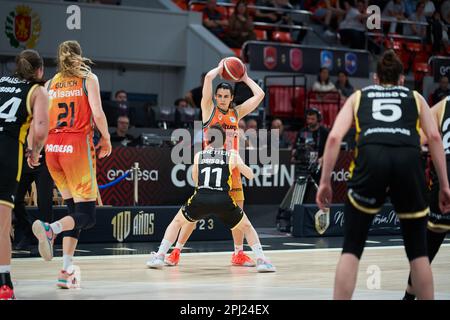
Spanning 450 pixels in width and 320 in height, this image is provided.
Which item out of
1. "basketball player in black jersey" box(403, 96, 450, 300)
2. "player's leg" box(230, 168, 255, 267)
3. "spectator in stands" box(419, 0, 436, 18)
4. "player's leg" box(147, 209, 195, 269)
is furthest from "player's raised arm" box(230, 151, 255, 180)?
"spectator in stands" box(419, 0, 436, 18)

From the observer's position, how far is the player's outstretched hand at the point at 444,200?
645 centimetres

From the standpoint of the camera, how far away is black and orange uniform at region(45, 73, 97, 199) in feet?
26.7

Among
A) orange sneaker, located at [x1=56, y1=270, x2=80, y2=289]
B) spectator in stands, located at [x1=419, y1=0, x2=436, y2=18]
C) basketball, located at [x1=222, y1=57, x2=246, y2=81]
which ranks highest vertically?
spectator in stands, located at [x1=419, y1=0, x2=436, y2=18]

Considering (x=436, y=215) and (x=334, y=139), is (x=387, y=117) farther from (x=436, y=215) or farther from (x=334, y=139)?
(x=436, y=215)

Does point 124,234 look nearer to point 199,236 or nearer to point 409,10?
point 199,236

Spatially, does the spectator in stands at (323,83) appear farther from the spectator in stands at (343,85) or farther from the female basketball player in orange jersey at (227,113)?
the female basketball player in orange jersey at (227,113)

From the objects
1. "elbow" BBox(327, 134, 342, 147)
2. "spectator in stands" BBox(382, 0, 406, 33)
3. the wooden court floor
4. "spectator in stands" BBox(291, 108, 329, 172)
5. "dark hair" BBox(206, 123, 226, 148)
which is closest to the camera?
"elbow" BBox(327, 134, 342, 147)

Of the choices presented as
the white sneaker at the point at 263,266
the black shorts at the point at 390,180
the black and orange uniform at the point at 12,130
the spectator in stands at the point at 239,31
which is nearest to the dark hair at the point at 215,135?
the white sneaker at the point at 263,266

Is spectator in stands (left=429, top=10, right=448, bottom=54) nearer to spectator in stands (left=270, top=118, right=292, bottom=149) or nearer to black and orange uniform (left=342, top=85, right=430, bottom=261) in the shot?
spectator in stands (left=270, top=118, right=292, bottom=149)

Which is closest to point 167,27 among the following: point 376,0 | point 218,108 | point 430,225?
point 376,0

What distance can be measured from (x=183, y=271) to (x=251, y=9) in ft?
45.4

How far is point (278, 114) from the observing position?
20.3 m

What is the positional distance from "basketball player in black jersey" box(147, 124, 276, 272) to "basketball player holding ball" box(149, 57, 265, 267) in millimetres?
130

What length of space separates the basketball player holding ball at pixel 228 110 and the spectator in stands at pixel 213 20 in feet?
38.2
